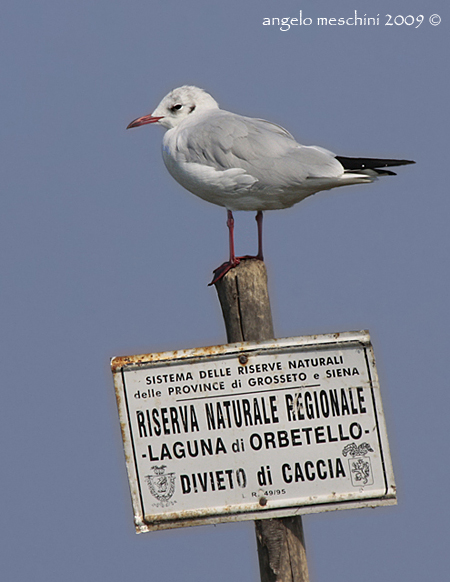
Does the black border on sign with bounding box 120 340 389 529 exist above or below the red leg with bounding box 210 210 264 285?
below

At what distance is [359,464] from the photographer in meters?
3.38

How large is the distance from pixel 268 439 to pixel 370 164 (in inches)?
55.2

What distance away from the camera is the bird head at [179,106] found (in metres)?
4.21

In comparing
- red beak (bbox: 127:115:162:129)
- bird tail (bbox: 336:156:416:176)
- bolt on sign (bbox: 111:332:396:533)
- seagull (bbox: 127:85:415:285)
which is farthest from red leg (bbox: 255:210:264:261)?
red beak (bbox: 127:115:162:129)

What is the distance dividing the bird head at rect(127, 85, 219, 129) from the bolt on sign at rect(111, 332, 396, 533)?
4.99 ft

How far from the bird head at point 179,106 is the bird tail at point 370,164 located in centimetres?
90

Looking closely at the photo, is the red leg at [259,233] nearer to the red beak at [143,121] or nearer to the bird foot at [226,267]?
the bird foot at [226,267]

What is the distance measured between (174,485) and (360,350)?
3.33 feet

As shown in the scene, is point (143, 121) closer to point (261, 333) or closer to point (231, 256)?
point (231, 256)

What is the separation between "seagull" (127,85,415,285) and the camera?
374 centimetres

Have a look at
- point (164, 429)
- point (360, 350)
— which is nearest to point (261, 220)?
point (360, 350)

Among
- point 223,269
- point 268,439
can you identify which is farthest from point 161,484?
point 223,269

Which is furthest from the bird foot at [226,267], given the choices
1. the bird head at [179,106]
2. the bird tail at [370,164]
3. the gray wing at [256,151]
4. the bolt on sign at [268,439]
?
the bird head at [179,106]

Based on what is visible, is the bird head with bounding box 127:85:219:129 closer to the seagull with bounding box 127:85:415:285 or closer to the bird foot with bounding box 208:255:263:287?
the seagull with bounding box 127:85:415:285
